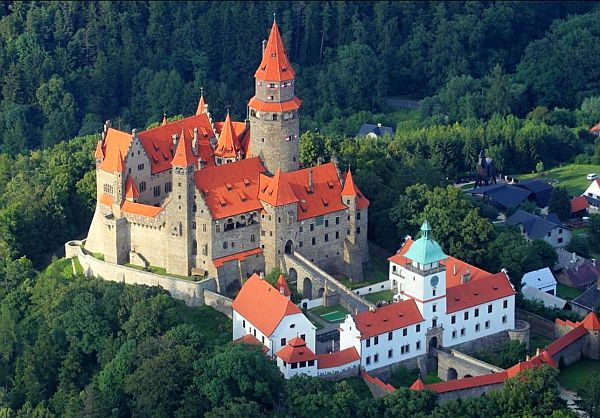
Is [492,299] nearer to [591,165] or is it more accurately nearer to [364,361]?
[364,361]

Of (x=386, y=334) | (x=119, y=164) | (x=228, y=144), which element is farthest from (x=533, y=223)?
(x=119, y=164)

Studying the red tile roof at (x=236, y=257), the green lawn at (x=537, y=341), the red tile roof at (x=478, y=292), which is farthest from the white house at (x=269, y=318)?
the green lawn at (x=537, y=341)

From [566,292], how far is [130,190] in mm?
33064

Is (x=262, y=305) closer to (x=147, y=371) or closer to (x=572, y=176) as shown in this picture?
(x=147, y=371)

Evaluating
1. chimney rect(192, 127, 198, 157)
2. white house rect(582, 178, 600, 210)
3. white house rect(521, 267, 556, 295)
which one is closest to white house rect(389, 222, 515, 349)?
white house rect(521, 267, 556, 295)

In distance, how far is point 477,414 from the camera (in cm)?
12938

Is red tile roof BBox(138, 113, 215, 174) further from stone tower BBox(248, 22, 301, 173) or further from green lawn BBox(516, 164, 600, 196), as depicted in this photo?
green lawn BBox(516, 164, 600, 196)

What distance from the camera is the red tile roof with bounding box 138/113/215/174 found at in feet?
488

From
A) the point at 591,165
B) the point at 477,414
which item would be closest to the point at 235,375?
the point at 477,414

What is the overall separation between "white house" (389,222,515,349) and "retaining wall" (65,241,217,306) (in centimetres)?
1340

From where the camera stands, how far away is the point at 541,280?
15062 cm

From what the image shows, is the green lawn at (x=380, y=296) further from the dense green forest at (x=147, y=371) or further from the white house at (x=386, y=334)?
the dense green forest at (x=147, y=371)

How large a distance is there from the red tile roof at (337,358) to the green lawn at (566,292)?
24037 millimetres

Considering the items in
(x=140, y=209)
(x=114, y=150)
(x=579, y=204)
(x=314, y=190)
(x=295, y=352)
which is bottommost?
(x=579, y=204)
